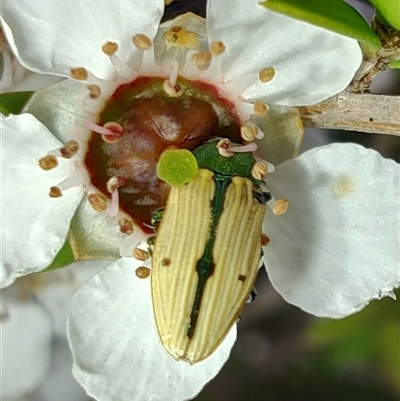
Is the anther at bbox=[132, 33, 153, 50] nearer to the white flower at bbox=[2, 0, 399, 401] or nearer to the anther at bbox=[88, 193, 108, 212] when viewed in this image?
the white flower at bbox=[2, 0, 399, 401]

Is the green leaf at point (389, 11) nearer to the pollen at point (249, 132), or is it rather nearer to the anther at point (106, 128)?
the pollen at point (249, 132)

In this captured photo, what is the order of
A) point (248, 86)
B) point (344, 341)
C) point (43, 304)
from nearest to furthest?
point (248, 86) → point (43, 304) → point (344, 341)

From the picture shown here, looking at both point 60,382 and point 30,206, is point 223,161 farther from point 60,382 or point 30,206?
point 60,382

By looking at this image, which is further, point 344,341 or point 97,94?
point 344,341

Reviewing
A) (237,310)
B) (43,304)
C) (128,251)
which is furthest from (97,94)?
(43,304)

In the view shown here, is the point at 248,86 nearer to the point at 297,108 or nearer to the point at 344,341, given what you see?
the point at 297,108

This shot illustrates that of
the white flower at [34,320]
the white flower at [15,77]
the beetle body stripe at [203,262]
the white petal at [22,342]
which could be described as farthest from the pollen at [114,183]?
the white petal at [22,342]

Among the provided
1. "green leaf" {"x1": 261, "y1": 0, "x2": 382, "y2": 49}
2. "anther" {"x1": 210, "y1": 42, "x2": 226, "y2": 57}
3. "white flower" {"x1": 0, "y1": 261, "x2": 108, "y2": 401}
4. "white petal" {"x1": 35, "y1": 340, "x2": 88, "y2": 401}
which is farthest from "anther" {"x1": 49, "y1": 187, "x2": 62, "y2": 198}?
"white petal" {"x1": 35, "y1": 340, "x2": 88, "y2": 401}
